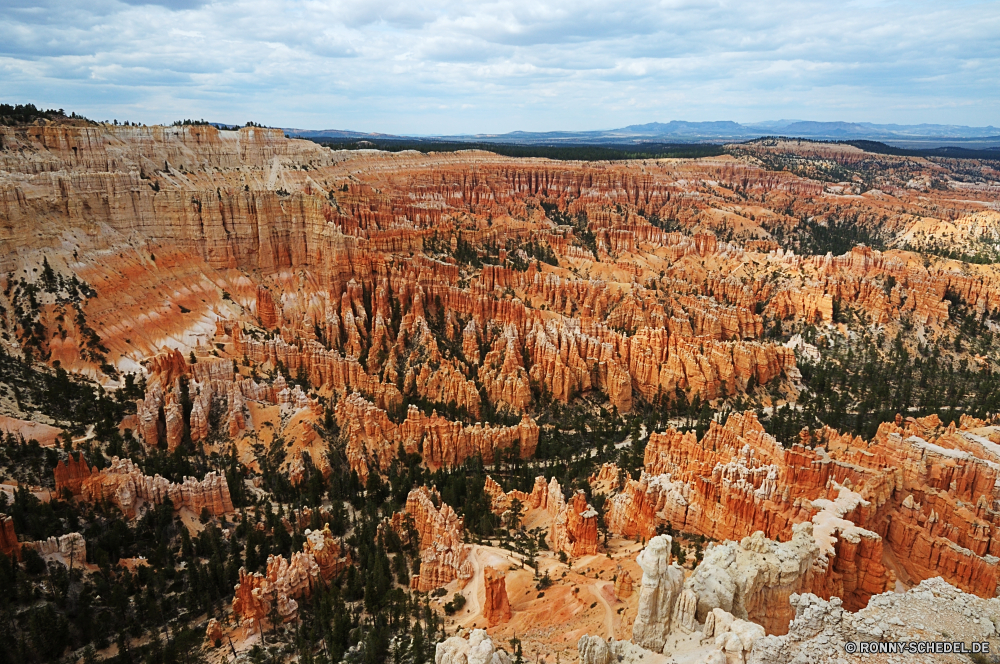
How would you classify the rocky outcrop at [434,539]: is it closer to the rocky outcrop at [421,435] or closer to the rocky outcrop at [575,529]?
the rocky outcrop at [575,529]

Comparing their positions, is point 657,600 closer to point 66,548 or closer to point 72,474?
point 66,548

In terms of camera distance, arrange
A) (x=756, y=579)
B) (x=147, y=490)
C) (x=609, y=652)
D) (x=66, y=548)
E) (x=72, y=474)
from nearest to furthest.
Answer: (x=609, y=652)
(x=756, y=579)
(x=66, y=548)
(x=72, y=474)
(x=147, y=490)

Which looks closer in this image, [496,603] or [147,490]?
[496,603]

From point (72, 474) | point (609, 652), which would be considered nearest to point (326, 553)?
point (72, 474)

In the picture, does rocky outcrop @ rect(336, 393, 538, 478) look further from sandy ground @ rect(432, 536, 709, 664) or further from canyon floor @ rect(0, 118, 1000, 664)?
sandy ground @ rect(432, 536, 709, 664)

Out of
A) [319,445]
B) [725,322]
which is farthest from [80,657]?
[725,322]

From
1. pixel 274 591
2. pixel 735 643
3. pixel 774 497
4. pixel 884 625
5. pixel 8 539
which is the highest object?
pixel 884 625
